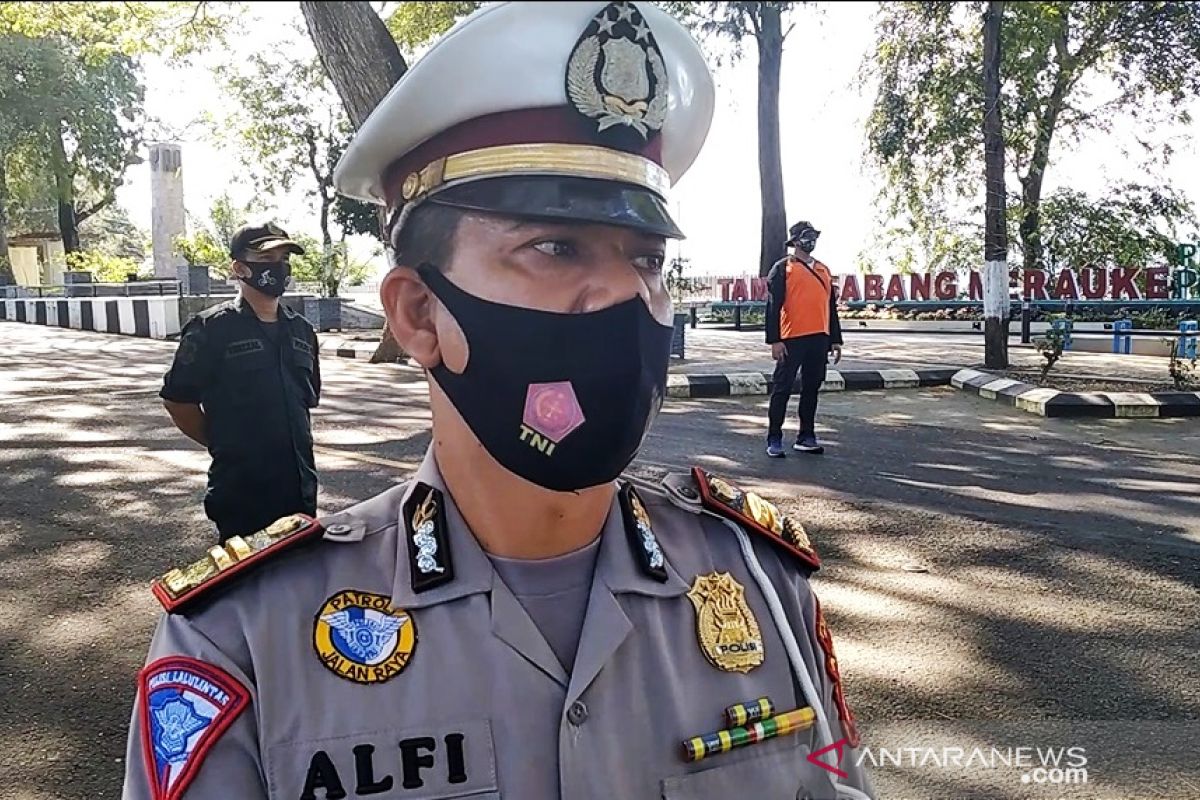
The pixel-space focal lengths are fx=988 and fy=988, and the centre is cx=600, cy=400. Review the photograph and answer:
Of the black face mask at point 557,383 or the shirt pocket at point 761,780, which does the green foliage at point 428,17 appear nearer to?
the black face mask at point 557,383

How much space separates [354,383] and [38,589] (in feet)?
24.4

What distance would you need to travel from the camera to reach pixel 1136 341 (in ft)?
50.0

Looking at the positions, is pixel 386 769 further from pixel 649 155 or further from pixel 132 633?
pixel 132 633

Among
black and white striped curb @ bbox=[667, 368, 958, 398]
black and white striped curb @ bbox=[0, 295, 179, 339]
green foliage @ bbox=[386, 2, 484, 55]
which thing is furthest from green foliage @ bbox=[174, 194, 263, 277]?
green foliage @ bbox=[386, 2, 484, 55]

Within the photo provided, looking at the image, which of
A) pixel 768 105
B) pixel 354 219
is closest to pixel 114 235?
pixel 354 219

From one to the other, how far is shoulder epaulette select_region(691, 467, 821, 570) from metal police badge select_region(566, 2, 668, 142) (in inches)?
22.1

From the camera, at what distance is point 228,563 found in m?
1.20

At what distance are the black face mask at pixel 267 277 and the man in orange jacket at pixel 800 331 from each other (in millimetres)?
4265

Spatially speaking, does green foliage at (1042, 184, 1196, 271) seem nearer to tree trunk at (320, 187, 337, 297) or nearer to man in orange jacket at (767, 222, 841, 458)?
man in orange jacket at (767, 222, 841, 458)

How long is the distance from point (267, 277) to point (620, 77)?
2842 mm

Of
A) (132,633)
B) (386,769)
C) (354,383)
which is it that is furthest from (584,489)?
(354,383)

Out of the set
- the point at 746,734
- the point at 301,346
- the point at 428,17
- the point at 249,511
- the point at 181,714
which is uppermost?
the point at 428,17

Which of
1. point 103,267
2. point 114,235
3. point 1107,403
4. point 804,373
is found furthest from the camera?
point 114,235

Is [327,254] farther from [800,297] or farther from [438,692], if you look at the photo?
[438,692]
